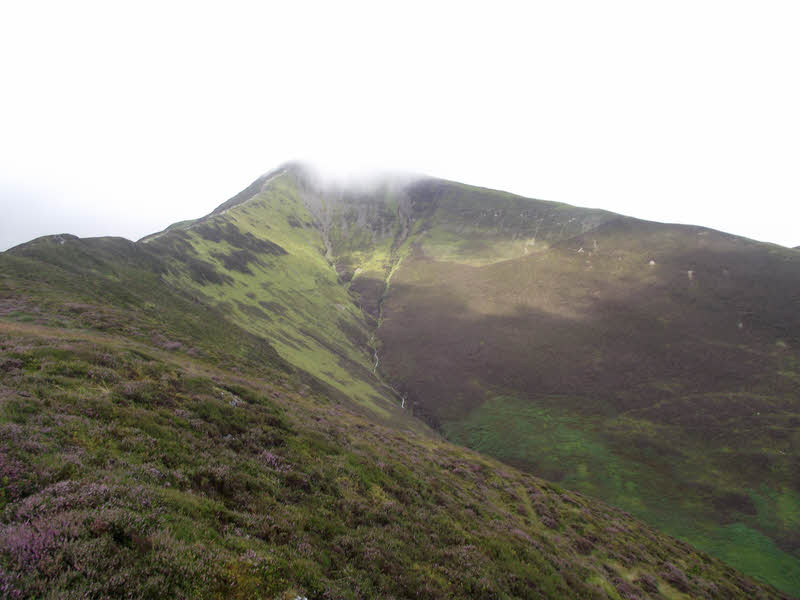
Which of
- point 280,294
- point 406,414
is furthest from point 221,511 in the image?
point 280,294

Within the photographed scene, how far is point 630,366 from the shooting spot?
3302 inches

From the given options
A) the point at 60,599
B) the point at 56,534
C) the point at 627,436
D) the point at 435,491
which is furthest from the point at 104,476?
the point at 627,436

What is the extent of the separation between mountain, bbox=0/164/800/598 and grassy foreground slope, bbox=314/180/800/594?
0.53 meters

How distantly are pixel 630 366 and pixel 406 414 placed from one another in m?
54.9

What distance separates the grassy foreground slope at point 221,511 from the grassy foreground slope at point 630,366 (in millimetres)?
32503

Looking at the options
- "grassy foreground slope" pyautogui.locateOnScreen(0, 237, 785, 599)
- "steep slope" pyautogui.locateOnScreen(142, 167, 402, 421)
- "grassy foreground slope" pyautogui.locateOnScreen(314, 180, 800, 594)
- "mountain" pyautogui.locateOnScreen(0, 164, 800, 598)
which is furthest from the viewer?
"steep slope" pyautogui.locateOnScreen(142, 167, 402, 421)

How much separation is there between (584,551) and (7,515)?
3131 cm

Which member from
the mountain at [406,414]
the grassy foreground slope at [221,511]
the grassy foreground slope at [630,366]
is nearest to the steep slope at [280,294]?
the mountain at [406,414]

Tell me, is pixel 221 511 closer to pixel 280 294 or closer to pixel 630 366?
pixel 630 366

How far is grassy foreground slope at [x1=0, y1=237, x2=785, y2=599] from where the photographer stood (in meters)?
6.70

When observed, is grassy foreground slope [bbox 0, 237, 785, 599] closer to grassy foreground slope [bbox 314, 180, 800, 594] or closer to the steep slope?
grassy foreground slope [bbox 314, 180, 800, 594]

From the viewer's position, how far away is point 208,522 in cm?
891

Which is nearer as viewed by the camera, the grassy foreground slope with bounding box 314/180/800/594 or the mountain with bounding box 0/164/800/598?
the mountain with bounding box 0/164/800/598

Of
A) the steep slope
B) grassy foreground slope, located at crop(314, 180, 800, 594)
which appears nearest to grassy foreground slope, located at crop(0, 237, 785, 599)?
grassy foreground slope, located at crop(314, 180, 800, 594)
